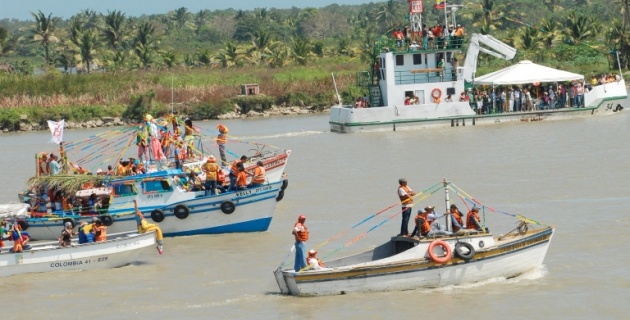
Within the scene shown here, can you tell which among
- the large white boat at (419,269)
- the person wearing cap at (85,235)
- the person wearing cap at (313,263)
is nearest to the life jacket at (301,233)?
the person wearing cap at (313,263)

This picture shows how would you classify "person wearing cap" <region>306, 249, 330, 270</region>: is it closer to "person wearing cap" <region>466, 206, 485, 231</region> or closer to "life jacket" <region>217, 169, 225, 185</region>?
"person wearing cap" <region>466, 206, 485, 231</region>

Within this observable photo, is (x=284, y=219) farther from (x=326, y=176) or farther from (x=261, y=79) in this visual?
(x=261, y=79)

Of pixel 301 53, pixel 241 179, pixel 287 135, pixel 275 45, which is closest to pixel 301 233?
pixel 241 179

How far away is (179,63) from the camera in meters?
92.3

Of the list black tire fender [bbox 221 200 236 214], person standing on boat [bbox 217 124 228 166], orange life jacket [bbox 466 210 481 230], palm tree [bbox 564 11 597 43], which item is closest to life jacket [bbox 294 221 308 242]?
orange life jacket [bbox 466 210 481 230]

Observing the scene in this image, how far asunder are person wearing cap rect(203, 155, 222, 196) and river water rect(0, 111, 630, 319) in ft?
3.88

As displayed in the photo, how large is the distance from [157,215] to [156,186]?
0.74 m

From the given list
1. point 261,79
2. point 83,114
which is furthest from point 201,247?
point 261,79

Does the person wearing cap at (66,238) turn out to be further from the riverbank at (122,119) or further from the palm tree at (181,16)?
the palm tree at (181,16)

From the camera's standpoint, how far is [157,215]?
2734cm

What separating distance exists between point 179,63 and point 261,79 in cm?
1672

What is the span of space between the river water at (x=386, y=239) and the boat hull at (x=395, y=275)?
0.18 metres

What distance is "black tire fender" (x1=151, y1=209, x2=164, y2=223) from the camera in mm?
27344

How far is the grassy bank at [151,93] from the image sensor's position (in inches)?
2670
